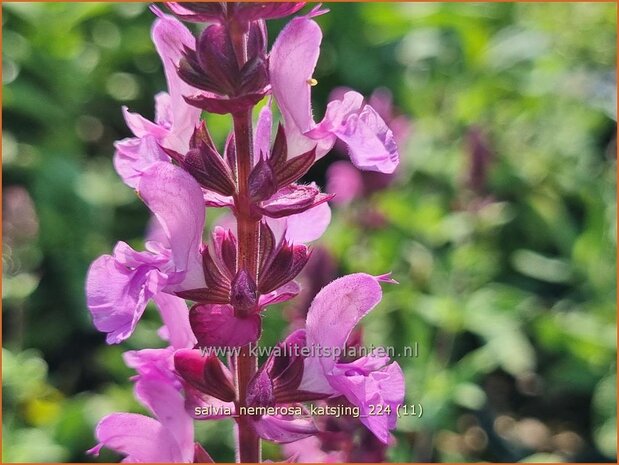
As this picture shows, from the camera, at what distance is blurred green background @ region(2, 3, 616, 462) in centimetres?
203

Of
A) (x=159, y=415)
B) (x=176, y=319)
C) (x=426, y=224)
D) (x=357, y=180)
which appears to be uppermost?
(x=176, y=319)

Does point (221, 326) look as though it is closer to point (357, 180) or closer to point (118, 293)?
point (118, 293)

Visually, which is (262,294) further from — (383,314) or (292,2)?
(383,314)

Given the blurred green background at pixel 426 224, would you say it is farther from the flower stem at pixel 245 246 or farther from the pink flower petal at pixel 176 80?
the pink flower petal at pixel 176 80

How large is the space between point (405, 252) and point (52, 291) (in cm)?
114

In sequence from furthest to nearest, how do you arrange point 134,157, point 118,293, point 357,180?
point 357,180 < point 134,157 < point 118,293

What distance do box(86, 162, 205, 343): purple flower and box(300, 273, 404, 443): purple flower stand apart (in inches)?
5.3

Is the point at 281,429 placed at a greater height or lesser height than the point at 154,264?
lesser

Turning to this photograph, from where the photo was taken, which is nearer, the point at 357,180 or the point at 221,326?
the point at 221,326

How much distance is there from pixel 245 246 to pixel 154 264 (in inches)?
3.4

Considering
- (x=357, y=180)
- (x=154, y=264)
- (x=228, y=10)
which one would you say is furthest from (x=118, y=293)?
(x=357, y=180)

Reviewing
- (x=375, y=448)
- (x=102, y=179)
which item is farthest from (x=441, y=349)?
(x=102, y=179)

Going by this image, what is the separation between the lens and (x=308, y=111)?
2.51ft

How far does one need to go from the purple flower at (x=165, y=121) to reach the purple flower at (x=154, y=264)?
44 millimetres
